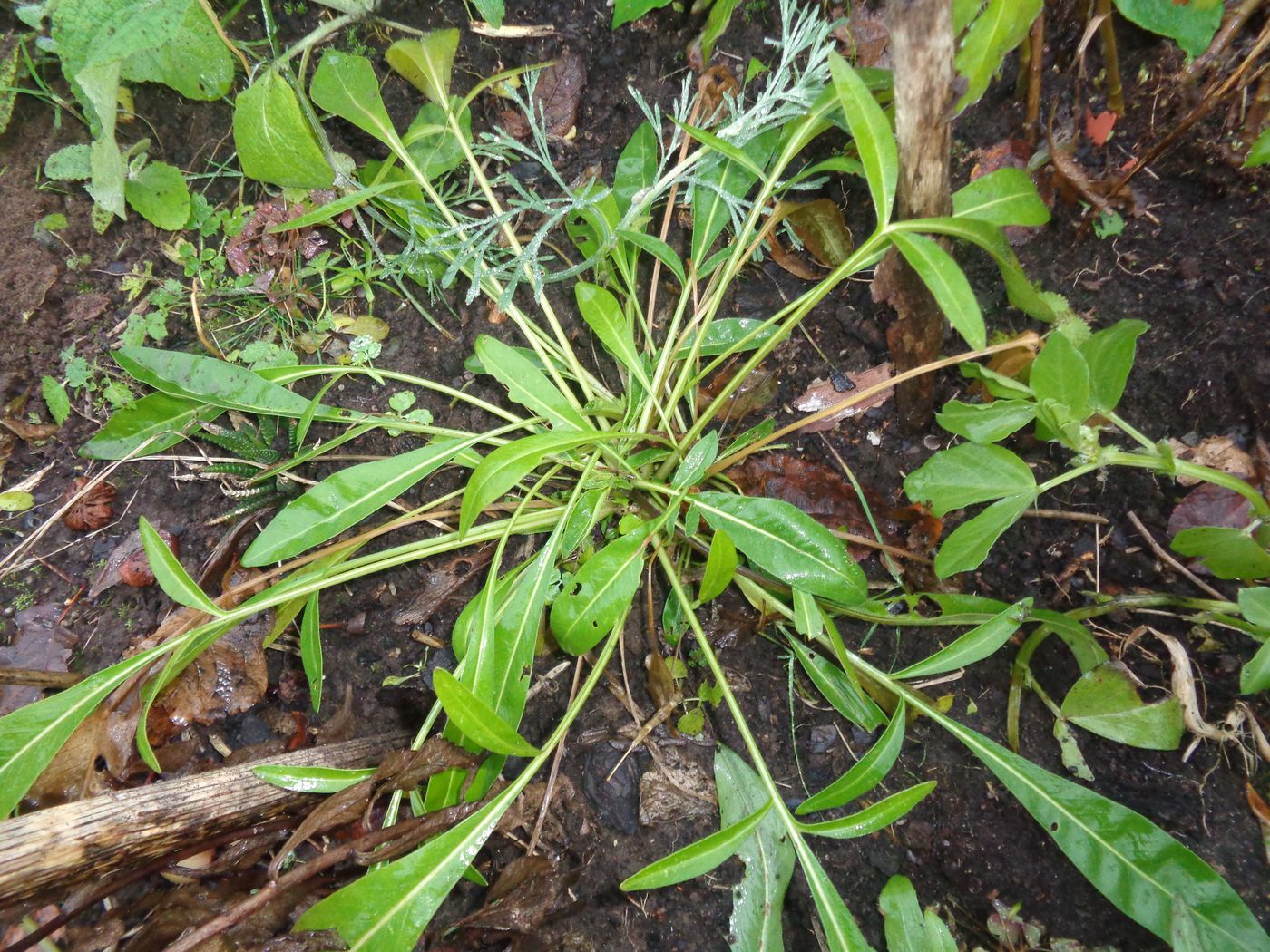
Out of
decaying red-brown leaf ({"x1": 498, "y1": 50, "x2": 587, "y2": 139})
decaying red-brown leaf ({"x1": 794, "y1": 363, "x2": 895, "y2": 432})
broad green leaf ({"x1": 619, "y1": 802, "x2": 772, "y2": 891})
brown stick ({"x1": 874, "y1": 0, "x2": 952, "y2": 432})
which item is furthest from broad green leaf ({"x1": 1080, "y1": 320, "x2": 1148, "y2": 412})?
decaying red-brown leaf ({"x1": 498, "y1": 50, "x2": 587, "y2": 139})

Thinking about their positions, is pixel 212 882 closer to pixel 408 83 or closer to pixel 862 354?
pixel 862 354

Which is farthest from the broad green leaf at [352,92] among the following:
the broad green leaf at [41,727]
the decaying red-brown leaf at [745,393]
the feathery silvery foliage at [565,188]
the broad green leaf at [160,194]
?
the broad green leaf at [41,727]

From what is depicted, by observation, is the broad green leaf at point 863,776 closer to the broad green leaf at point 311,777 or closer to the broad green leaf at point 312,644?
the broad green leaf at point 311,777

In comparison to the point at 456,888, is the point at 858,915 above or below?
below

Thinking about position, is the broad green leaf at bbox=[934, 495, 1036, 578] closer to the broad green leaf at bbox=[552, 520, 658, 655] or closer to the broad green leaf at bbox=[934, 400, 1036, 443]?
the broad green leaf at bbox=[934, 400, 1036, 443]

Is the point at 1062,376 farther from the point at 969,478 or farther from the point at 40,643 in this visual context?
the point at 40,643

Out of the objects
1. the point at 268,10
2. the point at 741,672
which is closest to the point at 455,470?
the point at 741,672
